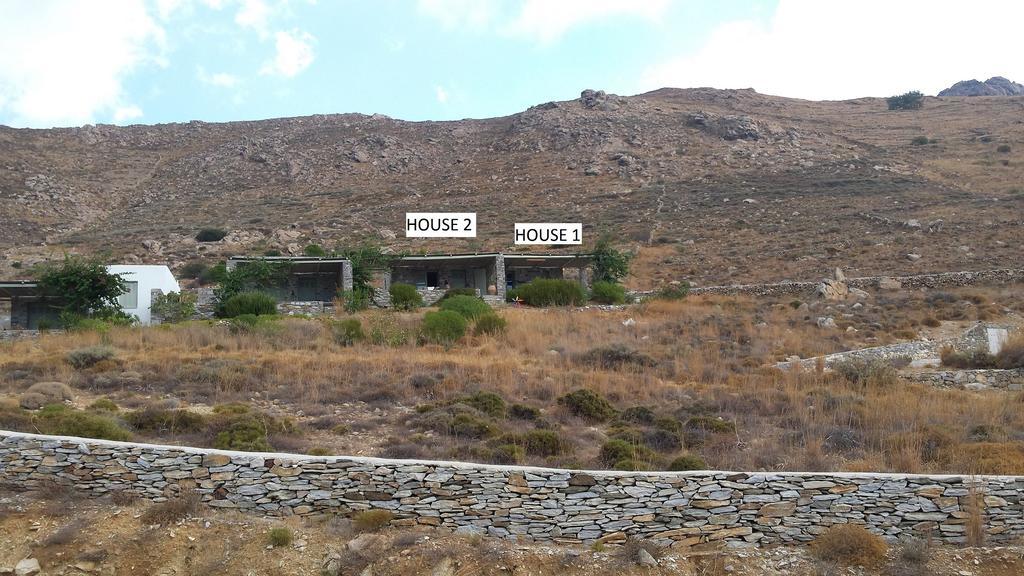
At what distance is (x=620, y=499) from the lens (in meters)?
7.74

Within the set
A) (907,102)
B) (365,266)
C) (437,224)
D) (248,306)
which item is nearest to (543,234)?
(437,224)

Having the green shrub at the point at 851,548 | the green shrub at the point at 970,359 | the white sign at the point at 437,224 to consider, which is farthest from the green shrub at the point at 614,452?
the white sign at the point at 437,224

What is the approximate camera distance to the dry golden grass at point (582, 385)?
31.8 feet

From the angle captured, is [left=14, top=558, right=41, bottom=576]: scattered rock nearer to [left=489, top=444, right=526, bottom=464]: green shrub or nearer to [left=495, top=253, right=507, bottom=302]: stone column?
[left=489, top=444, right=526, bottom=464]: green shrub

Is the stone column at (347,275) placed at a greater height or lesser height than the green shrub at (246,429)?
greater

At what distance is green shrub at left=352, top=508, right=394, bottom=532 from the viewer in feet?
25.2

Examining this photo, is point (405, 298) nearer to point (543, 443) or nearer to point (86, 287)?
point (86, 287)

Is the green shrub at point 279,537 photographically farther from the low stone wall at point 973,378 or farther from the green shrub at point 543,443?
the low stone wall at point 973,378

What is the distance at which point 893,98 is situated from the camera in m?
85.1

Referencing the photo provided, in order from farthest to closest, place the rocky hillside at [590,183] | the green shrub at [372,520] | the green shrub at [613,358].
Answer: the rocky hillside at [590,183] → the green shrub at [613,358] → the green shrub at [372,520]

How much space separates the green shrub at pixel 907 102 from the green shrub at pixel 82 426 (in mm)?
91570

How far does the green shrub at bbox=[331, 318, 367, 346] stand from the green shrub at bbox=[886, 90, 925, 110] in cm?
8310

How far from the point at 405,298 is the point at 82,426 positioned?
55.7 feet

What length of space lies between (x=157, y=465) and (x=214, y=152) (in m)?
64.7
